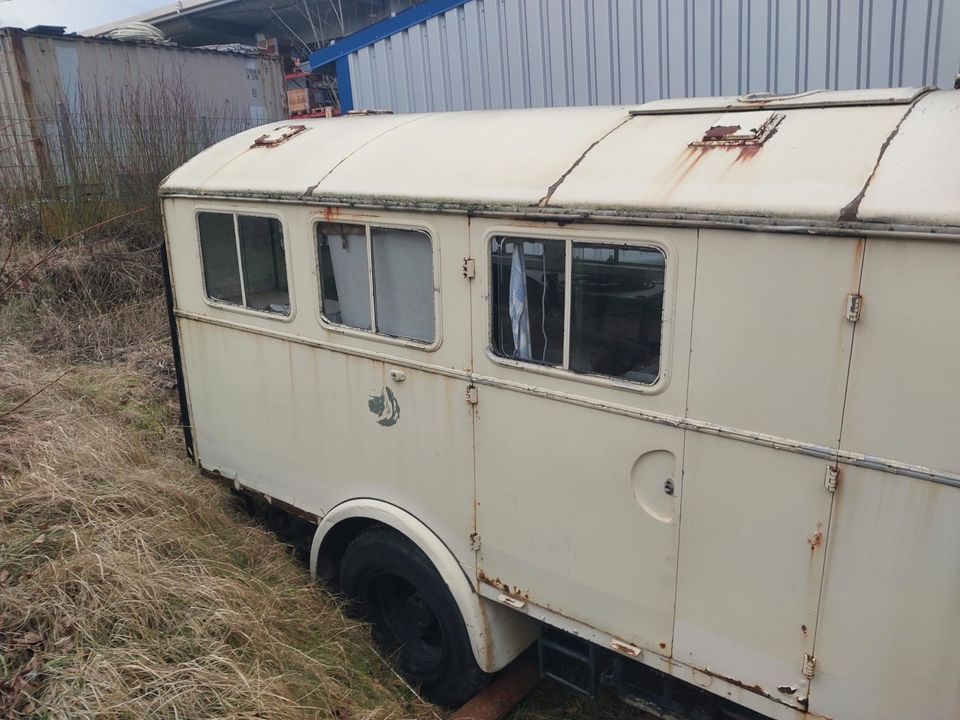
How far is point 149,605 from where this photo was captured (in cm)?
327

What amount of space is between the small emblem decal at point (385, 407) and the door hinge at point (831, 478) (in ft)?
5.84

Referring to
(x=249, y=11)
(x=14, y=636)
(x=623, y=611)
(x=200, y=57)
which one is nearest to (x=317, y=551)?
(x=14, y=636)

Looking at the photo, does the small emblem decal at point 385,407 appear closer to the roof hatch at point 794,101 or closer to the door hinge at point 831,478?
the roof hatch at point 794,101

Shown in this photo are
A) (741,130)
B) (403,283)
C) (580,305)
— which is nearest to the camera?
(741,130)

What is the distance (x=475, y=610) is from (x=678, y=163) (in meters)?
2.00

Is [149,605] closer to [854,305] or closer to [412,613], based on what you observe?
Answer: [412,613]

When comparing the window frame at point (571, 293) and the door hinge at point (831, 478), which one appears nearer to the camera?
the door hinge at point (831, 478)

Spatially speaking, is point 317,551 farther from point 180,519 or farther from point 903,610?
point 903,610

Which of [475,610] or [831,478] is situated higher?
[831,478]

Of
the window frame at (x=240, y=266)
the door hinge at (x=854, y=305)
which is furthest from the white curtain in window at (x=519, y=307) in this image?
the window frame at (x=240, y=266)

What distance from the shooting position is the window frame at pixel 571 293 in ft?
7.99

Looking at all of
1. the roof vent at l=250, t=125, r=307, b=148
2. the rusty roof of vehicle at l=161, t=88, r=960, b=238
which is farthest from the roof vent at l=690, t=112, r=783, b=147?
the roof vent at l=250, t=125, r=307, b=148

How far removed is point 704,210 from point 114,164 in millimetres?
9002

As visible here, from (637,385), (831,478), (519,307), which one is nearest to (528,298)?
(519,307)
